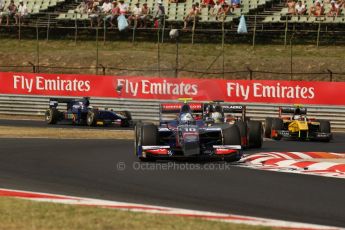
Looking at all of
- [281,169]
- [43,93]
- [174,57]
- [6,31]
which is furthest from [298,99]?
[6,31]

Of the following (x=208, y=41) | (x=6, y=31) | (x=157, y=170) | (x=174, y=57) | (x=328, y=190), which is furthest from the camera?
(x=6, y=31)

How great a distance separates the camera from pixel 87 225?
8.67 meters

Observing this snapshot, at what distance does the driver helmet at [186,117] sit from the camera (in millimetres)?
16688

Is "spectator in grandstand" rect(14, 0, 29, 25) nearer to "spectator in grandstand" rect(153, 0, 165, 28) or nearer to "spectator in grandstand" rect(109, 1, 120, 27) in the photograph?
"spectator in grandstand" rect(109, 1, 120, 27)

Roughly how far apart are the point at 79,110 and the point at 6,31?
13.9 m

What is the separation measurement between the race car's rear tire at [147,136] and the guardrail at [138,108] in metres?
13.8

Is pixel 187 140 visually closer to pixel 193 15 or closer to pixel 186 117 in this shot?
pixel 186 117

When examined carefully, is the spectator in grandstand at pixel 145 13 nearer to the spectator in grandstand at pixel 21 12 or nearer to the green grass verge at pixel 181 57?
the green grass verge at pixel 181 57

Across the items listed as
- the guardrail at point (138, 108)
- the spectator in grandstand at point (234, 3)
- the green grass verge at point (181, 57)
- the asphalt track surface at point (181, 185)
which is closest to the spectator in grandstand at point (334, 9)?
the green grass verge at point (181, 57)

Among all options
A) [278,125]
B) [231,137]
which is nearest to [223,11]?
[278,125]

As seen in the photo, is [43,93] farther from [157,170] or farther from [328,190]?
[328,190]

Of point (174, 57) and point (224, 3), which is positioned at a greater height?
point (224, 3)

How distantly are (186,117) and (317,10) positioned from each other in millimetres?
19377

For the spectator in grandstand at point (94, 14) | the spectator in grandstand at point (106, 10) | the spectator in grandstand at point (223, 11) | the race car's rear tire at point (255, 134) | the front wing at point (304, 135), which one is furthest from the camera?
the spectator in grandstand at point (94, 14)
